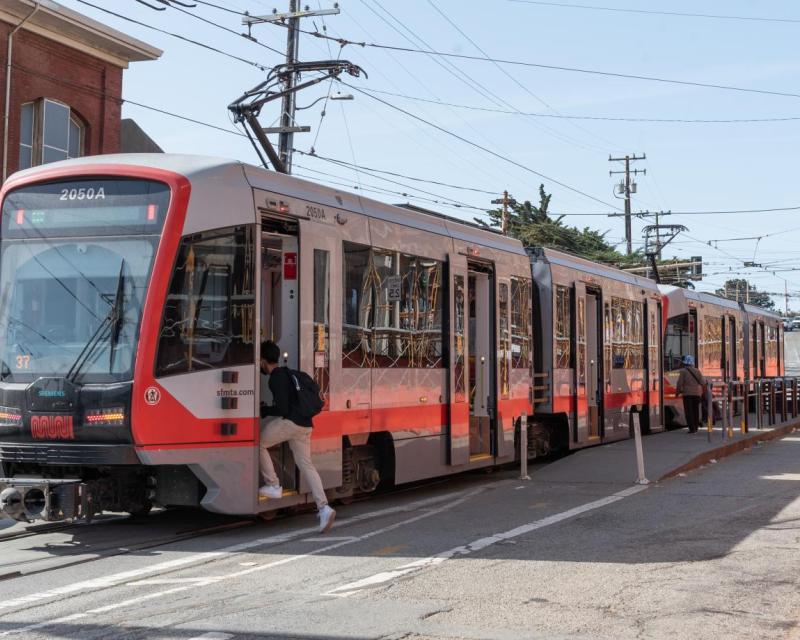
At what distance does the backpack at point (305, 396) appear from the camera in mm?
10258

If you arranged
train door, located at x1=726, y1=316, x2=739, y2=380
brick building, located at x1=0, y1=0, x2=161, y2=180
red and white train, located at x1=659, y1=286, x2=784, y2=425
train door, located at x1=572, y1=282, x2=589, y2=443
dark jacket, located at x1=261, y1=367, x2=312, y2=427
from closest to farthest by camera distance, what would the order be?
dark jacket, located at x1=261, y1=367, x2=312, y2=427
train door, located at x1=572, y1=282, x2=589, y2=443
brick building, located at x1=0, y1=0, x2=161, y2=180
red and white train, located at x1=659, y1=286, x2=784, y2=425
train door, located at x1=726, y1=316, x2=739, y2=380

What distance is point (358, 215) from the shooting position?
12.1 m

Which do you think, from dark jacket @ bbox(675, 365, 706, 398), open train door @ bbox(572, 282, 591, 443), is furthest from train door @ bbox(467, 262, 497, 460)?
dark jacket @ bbox(675, 365, 706, 398)

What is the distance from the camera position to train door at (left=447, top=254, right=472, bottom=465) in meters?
13.9

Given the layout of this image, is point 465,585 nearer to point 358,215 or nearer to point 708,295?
point 358,215

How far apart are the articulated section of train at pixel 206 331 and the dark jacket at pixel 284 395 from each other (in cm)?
19

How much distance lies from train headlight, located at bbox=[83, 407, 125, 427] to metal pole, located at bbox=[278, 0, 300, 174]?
1489cm

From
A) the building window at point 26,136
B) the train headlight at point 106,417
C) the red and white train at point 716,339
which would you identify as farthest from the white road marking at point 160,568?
the building window at point 26,136

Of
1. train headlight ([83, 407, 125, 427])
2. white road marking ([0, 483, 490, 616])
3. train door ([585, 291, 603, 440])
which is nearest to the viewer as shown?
white road marking ([0, 483, 490, 616])

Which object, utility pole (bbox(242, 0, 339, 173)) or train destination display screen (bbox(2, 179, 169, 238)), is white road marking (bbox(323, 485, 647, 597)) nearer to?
train destination display screen (bbox(2, 179, 169, 238))

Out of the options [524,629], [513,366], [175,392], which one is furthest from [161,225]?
[513,366]

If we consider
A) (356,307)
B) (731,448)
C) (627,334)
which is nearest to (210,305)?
(356,307)

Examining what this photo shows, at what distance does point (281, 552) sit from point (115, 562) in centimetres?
138

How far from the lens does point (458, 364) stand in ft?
46.5
